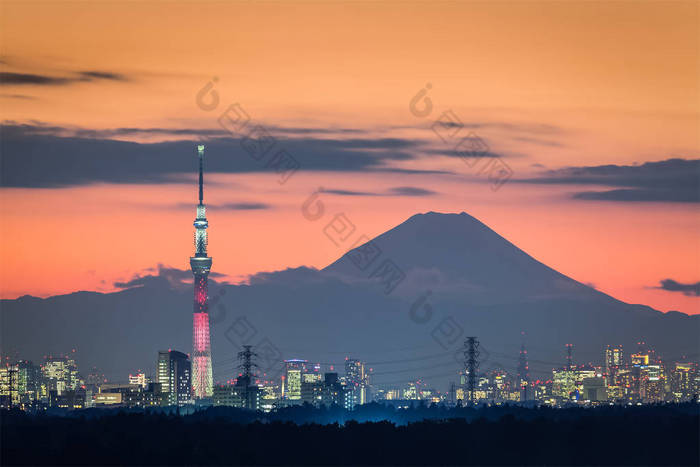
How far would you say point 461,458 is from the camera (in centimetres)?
12212

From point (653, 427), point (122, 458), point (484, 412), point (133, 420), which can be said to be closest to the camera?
point (122, 458)

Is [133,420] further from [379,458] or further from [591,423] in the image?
[591,423]

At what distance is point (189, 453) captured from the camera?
380ft

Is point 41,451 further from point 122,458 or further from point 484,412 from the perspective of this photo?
point 484,412

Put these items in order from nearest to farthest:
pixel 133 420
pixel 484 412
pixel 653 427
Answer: pixel 653 427
pixel 133 420
pixel 484 412

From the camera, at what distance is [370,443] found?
126 metres

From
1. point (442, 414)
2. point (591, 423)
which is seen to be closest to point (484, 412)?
point (442, 414)

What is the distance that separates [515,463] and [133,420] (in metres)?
44.7

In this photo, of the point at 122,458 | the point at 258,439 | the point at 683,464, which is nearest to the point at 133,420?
the point at 258,439

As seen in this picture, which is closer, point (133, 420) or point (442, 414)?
point (133, 420)

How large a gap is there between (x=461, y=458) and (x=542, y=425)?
41.7ft

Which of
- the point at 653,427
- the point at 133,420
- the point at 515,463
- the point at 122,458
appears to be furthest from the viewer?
the point at 133,420

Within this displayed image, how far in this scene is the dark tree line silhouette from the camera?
378ft

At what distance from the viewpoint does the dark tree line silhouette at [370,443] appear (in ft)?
378
